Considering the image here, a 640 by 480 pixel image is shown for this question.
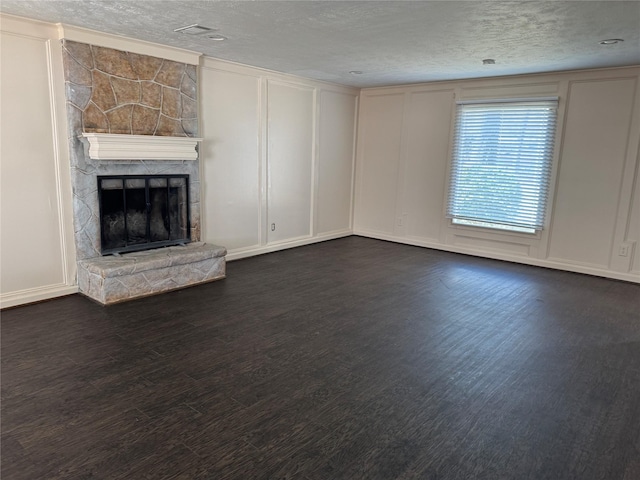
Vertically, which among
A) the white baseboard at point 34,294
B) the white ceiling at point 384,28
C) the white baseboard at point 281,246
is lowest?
the white baseboard at point 34,294

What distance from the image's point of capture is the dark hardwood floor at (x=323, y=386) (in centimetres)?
206

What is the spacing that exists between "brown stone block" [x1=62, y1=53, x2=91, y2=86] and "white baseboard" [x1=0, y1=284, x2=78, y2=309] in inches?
76.5

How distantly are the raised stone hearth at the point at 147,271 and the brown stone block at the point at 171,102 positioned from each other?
1.48 metres

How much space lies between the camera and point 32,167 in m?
3.88

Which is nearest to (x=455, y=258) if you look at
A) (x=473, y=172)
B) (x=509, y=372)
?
(x=473, y=172)

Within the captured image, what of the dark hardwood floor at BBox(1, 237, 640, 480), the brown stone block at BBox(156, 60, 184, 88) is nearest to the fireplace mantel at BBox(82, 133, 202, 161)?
the brown stone block at BBox(156, 60, 184, 88)

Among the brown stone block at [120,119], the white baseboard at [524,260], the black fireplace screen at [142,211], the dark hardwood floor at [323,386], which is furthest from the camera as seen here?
the white baseboard at [524,260]

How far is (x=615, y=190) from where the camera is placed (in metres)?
5.25

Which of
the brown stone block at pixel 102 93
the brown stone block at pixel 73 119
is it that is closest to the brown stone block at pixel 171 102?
the brown stone block at pixel 102 93

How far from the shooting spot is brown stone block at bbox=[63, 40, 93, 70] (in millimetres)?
3905

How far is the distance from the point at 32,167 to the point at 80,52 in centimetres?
114

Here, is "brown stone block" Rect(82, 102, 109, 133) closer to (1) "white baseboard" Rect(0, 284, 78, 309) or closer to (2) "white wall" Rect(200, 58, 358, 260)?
(2) "white wall" Rect(200, 58, 358, 260)

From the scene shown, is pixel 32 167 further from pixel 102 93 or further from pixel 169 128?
pixel 169 128

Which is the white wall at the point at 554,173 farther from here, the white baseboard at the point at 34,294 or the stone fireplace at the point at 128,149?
the white baseboard at the point at 34,294
